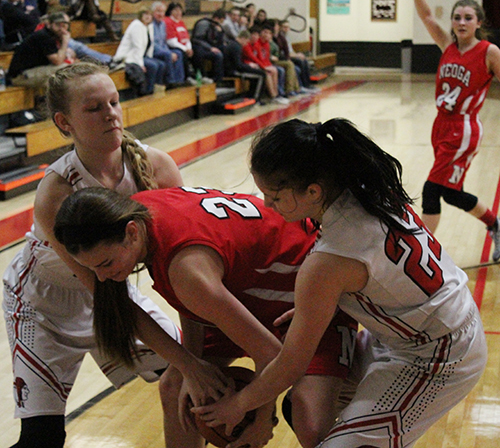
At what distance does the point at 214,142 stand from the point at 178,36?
124 inches

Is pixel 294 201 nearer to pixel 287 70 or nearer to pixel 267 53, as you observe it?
pixel 267 53

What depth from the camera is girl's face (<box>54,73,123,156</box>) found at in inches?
90.0

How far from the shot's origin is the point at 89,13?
1104cm

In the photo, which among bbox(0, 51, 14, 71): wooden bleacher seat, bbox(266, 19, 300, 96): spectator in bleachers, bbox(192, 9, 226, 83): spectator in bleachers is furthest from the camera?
bbox(266, 19, 300, 96): spectator in bleachers

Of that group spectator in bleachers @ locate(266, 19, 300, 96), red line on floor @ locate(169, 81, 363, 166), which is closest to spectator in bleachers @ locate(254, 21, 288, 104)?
spectator in bleachers @ locate(266, 19, 300, 96)

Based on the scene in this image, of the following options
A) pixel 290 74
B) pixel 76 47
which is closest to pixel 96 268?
pixel 76 47

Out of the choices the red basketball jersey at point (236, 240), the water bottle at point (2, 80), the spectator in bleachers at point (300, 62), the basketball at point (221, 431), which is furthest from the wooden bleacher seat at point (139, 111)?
the basketball at point (221, 431)

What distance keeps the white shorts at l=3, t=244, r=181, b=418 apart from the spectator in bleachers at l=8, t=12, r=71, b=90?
585 centimetres

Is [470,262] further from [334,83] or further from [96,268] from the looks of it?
[334,83]

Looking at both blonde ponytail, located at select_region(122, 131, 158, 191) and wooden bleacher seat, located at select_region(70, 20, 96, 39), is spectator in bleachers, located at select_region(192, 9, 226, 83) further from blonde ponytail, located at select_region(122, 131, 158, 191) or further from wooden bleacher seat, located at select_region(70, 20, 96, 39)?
blonde ponytail, located at select_region(122, 131, 158, 191)

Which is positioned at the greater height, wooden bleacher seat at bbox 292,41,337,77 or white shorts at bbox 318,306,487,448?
white shorts at bbox 318,306,487,448

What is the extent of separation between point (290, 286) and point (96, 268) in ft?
1.91

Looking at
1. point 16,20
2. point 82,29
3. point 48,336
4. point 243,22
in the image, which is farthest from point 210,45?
point 48,336

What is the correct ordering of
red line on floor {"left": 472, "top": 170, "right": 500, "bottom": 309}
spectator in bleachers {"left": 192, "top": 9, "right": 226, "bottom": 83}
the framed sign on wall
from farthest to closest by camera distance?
the framed sign on wall
spectator in bleachers {"left": 192, "top": 9, "right": 226, "bottom": 83}
red line on floor {"left": 472, "top": 170, "right": 500, "bottom": 309}
